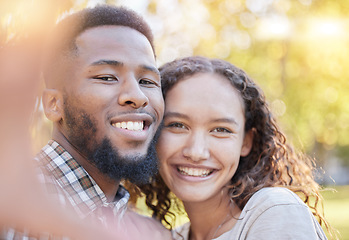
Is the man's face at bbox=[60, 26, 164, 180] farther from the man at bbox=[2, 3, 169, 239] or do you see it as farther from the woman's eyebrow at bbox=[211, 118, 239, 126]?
the woman's eyebrow at bbox=[211, 118, 239, 126]

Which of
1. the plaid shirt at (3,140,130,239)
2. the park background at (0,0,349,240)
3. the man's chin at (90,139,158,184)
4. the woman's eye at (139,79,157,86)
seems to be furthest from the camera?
the park background at (0,0,349,240)

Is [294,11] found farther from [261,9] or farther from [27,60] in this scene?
[27,60]

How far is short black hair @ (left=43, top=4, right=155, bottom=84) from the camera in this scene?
8.62ft

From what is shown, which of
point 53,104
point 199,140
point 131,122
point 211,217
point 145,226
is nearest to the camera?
point 131,122

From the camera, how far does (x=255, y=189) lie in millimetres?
2893

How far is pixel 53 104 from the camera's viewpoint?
2.61 meters

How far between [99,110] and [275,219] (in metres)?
1.18

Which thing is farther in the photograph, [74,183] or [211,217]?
[211,217]

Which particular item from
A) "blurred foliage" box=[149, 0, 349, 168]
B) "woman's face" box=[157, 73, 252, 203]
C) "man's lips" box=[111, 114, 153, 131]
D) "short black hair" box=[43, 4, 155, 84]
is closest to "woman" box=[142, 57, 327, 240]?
"woman's face" box=[157, 73, 252, 203]

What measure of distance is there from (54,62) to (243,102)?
139 centimetres

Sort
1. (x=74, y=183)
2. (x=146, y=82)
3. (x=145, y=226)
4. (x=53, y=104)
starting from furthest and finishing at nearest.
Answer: (x=145, y=226) < (x=146, y=82) < (x=53, y=104) < (x=74, y=183)

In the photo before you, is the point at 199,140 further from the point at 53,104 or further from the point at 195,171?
the point at 53,104

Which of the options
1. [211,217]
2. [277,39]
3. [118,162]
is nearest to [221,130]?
[211,217]

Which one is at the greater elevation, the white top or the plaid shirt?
the plaid shirt
